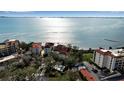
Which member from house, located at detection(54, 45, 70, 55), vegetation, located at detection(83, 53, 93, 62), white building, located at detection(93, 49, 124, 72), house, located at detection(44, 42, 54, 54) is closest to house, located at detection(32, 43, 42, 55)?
house, located at detection(44, 42, 54, 54)

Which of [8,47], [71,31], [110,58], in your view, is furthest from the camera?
[71,31]

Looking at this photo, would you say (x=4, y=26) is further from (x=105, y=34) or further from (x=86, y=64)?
(x=105, y=34)

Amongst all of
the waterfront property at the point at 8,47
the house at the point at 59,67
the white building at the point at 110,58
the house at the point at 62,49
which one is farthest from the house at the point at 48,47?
the white building at the point at 110,58

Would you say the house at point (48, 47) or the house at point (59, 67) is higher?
the house at point (48, 47)

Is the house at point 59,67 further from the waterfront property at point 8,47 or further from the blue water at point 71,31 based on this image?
the waterfront property at point 8,47

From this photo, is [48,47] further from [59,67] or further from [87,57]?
[87,57]

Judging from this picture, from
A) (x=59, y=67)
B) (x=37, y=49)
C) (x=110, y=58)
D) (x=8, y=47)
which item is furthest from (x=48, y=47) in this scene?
(x=110, y=58)
